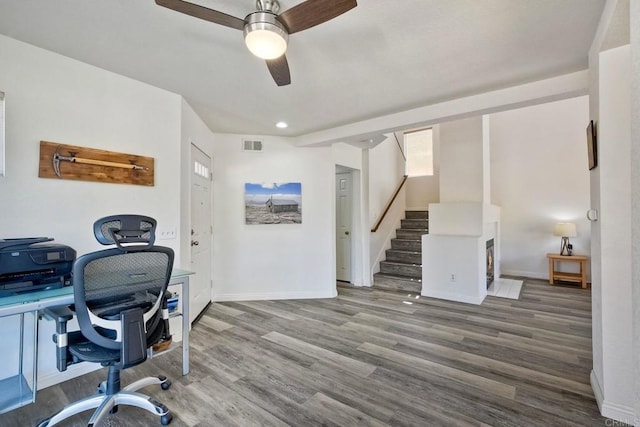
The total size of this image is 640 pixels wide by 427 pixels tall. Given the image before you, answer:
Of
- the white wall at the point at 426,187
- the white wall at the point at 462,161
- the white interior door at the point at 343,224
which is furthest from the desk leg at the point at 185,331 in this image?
the white wall at the point at 426,187

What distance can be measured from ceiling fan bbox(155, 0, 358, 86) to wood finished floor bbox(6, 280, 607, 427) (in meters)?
2.29

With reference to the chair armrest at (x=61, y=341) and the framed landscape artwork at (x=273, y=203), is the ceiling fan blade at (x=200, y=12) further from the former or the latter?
the framed landscape artwork at (x=273, y=203)

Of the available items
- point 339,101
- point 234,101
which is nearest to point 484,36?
point 339,101

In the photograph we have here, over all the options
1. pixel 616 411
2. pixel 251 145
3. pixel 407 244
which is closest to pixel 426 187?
pixel 407 244

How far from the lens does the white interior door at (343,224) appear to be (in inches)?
209

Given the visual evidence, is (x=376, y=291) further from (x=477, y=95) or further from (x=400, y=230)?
(x=477, y=95)

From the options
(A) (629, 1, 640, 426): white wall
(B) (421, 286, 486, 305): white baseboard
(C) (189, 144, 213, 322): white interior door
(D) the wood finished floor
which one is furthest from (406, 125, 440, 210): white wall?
(A) (629, 1, 640, 426): white wall

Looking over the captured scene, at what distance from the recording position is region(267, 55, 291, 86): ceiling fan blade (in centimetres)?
182

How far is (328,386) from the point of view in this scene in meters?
2.17

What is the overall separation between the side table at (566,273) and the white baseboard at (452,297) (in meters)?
1.89

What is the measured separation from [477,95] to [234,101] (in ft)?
8.22

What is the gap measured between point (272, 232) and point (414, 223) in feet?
11.3

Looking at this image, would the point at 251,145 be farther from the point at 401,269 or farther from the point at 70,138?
the point at 401,269

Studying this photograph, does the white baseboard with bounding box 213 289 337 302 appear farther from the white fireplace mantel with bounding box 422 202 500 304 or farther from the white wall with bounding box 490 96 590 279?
the white wall with bounding box 490 96 590 279
